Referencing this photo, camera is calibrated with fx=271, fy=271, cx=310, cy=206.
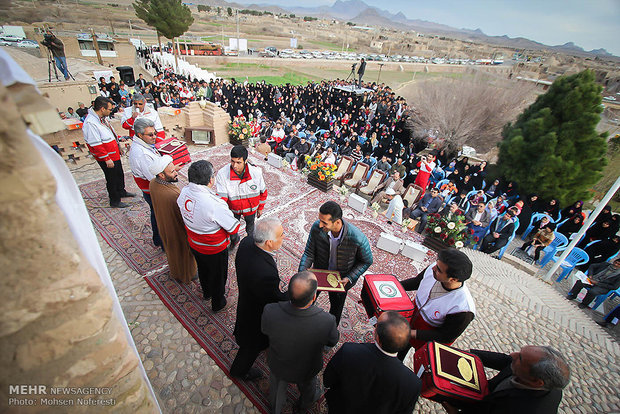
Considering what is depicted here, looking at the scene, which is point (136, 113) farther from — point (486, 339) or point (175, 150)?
point (486, 339)

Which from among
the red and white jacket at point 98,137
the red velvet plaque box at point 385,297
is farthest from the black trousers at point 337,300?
the red and white jacket at point 98,137

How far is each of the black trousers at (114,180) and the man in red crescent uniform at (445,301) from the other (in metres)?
6.27

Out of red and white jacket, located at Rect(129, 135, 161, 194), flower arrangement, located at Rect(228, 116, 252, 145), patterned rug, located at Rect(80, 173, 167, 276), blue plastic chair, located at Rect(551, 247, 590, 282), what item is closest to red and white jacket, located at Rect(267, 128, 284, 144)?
flower arrangement, located at Rect(228, 116, 252, 145)

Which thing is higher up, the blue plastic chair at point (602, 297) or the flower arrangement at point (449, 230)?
the flower arrangement at point (449, 230)

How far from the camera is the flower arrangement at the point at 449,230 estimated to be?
6.15 metres

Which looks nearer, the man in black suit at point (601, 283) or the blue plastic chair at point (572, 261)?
the man in black suit at point (601, 283)

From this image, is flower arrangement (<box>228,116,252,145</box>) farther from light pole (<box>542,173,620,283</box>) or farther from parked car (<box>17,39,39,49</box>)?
parked car (<box>17,39,39,49</box>)

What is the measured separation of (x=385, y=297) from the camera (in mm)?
3174

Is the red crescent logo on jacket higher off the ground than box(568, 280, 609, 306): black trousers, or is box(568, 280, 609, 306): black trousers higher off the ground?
the red crescent logo on jacket

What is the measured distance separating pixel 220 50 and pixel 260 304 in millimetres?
41684

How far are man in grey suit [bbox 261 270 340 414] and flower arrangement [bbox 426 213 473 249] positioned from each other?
4806 millimetres

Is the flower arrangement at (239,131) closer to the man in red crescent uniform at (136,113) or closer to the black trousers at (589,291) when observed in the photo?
the man in red crescent uniform at (136,113)

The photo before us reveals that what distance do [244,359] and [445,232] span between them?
5.07 meters

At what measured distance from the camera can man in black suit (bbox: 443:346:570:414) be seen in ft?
6.42
